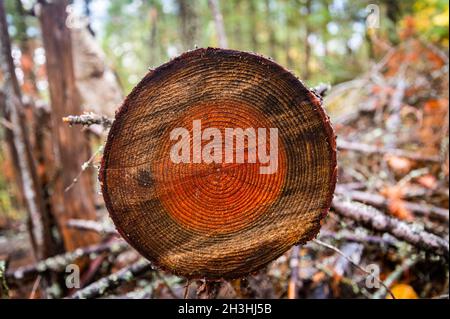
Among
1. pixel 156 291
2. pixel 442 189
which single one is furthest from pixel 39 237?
pixel 442 189

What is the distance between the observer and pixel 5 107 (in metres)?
5.04

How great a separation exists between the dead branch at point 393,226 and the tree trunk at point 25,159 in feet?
9.53

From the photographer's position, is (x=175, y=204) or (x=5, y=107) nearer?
(x=175, y=204)

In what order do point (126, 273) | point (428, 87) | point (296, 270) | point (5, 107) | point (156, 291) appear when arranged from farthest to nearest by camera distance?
point (428, 87), point (5, 107), point (156, 291), point (296, 270), point (126, 273)

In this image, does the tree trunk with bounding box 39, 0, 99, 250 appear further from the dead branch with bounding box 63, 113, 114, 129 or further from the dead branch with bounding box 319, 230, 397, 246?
the dead branch with bounding box 319, 230, 397, 246

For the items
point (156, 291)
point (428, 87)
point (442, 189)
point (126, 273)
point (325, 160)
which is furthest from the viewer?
point (428, 87)

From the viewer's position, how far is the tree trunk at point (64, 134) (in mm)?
3836

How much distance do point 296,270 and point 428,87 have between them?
13.5 ft

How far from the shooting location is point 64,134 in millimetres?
3969

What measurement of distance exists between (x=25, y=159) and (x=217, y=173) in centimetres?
272

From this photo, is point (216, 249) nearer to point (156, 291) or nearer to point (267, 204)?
point (267, 204)

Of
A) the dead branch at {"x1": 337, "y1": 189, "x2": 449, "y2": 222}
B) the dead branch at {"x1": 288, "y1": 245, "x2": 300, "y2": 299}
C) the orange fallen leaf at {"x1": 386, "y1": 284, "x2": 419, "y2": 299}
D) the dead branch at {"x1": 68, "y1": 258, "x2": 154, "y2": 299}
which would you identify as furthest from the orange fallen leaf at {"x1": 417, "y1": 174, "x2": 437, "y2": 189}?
the dead branch at {"x1": 68, "y1": 258, "x2": 154, "y2": 299}

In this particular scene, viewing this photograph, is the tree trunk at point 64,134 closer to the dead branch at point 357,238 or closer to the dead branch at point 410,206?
the dead branch at point 357,238
